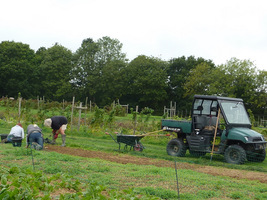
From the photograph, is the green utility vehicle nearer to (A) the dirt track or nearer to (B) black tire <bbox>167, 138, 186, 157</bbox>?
(B) black tire <bbox>167, 138, 186, 157</bbox>

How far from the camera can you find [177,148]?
12.9 m

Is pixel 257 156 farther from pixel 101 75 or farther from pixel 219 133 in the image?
pixel 101 75

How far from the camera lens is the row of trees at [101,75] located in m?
48.4

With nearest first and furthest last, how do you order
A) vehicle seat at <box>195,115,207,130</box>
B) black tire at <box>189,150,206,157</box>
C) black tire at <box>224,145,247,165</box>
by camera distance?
black tire at <box>224,145,247,165</box>, vehicle seat at <box>195,115,207,130</box>, black tire at <box>189,150,206,157</box>

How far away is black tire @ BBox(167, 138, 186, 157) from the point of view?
12742 millimetres

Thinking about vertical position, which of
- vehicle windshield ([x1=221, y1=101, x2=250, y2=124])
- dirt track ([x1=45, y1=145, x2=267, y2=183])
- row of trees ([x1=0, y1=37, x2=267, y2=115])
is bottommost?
dirt track ([x1=45, y1=145, x2=267, y2=183])

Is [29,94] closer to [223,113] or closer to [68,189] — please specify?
[223,113]

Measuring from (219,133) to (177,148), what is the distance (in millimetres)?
1695

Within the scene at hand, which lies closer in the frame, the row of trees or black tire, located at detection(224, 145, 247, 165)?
black tire, located at detection(224, 145, 247, 165)

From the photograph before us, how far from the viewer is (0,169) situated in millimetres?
7262

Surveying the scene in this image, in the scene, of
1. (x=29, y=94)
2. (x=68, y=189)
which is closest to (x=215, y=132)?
(x=68, y=189)

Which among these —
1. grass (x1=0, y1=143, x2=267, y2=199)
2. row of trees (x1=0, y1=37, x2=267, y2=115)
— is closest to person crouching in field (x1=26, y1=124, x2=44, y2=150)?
grass (x1=0, y1=143, x2=267, y2=199)

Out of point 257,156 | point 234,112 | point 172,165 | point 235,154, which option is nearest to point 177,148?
point 235,154

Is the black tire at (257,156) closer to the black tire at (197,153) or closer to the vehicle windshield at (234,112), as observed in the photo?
the vehicle windshield at (234,112)
